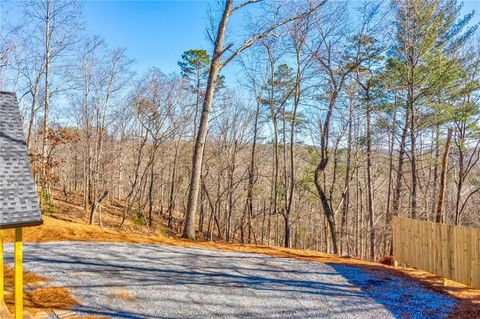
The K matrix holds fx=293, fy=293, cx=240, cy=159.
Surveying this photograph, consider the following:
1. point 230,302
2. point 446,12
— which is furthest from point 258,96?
point 230,302

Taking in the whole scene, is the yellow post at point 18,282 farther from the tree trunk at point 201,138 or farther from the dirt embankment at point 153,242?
the tree trunk at point 201,138

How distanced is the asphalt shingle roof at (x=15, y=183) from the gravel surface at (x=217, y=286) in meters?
1.58

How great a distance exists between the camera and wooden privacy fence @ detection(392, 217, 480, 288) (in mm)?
5199

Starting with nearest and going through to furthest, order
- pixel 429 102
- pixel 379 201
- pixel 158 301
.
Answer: pixel 158 301 → pixel 429 102 → pixel 379 201

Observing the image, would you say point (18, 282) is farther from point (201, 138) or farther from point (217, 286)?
point (201, 138)

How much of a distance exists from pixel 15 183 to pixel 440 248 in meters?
7.22

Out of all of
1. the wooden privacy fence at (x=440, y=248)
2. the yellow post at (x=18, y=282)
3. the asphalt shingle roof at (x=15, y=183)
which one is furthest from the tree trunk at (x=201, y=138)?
the wooden privacy fence at (x=440, y=248)

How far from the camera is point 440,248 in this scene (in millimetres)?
5855

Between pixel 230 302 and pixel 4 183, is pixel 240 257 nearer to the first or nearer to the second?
pixel 230 302

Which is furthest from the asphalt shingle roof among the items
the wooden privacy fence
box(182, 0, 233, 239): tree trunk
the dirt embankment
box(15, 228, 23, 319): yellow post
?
the wooden privacy fence

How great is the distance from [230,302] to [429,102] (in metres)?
11.2

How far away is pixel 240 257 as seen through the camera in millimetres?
6734

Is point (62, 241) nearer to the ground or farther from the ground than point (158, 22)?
nearer to the ground

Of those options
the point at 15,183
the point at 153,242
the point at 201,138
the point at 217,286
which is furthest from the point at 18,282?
the point at 201,138
